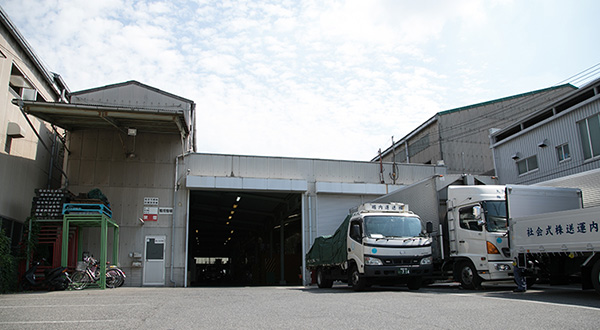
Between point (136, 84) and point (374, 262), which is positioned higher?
point (136, 84)

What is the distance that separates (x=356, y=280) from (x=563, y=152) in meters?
11.8

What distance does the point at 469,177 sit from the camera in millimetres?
14086

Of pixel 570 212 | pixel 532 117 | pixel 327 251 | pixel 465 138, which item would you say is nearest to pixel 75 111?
pixel 327 251

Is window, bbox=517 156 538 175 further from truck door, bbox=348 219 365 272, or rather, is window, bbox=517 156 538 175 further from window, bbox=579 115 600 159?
truck door, bbox=348 219 365 272

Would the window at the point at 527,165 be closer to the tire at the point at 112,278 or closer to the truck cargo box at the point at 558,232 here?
the truck cargo box at the point at 558,232

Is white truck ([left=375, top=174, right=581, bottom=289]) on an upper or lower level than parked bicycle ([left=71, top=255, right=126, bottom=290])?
upper

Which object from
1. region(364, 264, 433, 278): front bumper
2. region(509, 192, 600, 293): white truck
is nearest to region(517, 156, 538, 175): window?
region(509, 192, 600, 293): white truck

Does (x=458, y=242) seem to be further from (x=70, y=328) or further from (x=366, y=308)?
(x=70, y=328)

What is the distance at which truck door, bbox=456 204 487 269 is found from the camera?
12344 mm

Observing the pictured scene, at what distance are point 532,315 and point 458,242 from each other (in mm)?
6459

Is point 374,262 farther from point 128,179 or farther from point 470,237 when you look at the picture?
point 128,179

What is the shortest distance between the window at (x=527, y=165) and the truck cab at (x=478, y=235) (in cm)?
959

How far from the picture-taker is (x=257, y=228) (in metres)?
38.4

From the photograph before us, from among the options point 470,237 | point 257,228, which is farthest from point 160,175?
point 257,228
